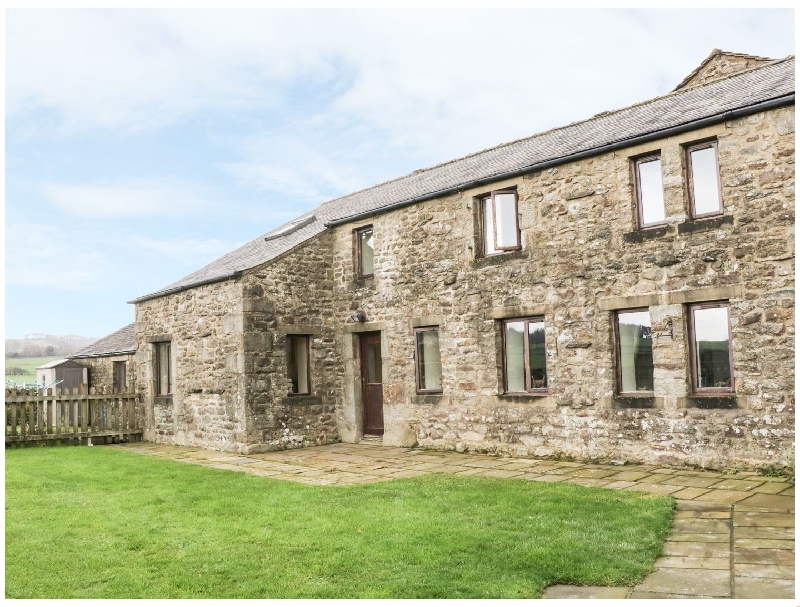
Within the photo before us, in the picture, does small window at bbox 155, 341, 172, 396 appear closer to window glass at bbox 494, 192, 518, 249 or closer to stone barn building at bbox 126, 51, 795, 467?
stone barn building at bbox 126, 51, 795, 467

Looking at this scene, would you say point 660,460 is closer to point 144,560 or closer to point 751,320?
point 751,320

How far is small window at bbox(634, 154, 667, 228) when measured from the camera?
1028cm

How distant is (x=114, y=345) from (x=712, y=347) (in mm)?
19428

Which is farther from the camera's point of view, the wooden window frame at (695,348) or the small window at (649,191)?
the small window at (649,191)

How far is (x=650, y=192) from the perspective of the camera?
1040cm

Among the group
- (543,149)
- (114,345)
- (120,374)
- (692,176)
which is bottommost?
(120,374)

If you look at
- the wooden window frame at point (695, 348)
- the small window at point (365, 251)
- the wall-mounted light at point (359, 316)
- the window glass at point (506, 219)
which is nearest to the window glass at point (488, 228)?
the window glass at point (506, 219)

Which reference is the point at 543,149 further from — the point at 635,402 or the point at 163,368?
the point at 163,368

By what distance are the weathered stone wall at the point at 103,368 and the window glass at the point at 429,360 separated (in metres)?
11.6

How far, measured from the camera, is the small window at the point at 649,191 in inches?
405

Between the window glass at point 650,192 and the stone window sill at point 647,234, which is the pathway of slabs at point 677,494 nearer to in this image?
the stone window sill at point 647,234

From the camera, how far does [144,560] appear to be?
5562 millimetres

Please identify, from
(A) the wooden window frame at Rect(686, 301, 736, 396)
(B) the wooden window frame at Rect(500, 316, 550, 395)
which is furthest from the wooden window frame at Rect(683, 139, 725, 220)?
(B) the wooden window frame at Rect(500, 316, 550, 395)

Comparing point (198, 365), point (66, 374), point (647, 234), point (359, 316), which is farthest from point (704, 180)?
point (66, 374)
